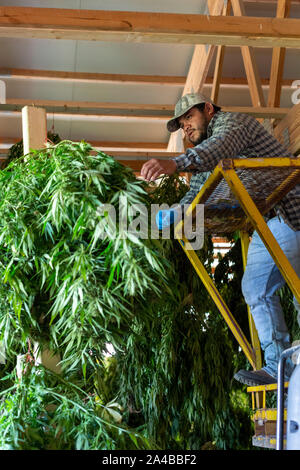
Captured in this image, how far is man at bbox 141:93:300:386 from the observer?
2.40m

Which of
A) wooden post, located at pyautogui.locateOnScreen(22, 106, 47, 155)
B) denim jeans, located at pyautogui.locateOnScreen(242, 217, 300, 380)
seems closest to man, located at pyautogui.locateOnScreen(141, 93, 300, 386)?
denim jeans, located at pyautogui.locateOnScreen(242, 217, 300, 380)

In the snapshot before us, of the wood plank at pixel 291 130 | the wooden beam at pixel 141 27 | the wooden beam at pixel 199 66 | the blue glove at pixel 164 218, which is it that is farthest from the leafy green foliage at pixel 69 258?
the wooden beam at pixel 199 66

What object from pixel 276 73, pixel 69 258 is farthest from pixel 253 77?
pixel 69 258

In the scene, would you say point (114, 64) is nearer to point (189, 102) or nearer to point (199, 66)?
point (199, 66)

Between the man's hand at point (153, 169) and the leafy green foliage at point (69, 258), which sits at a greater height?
the man's hand at point (153, 169)

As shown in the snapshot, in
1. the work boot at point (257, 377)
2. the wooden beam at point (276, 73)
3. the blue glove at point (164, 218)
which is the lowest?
the work boot at point (257, 377)

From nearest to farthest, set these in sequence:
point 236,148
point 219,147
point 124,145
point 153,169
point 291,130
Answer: point 153,169 → point 219,147 → point 236,148 → point 291,130 → point 124,145

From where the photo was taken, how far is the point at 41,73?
5434 mm

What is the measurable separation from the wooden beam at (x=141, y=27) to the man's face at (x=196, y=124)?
334 mm

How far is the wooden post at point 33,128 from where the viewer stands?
241 cm

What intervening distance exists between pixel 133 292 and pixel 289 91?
4.52 m

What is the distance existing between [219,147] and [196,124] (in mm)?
524

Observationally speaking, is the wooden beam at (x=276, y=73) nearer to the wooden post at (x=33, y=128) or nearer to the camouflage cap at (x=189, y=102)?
the camouflage cap at (x=189, y=102)

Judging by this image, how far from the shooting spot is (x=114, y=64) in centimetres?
545
